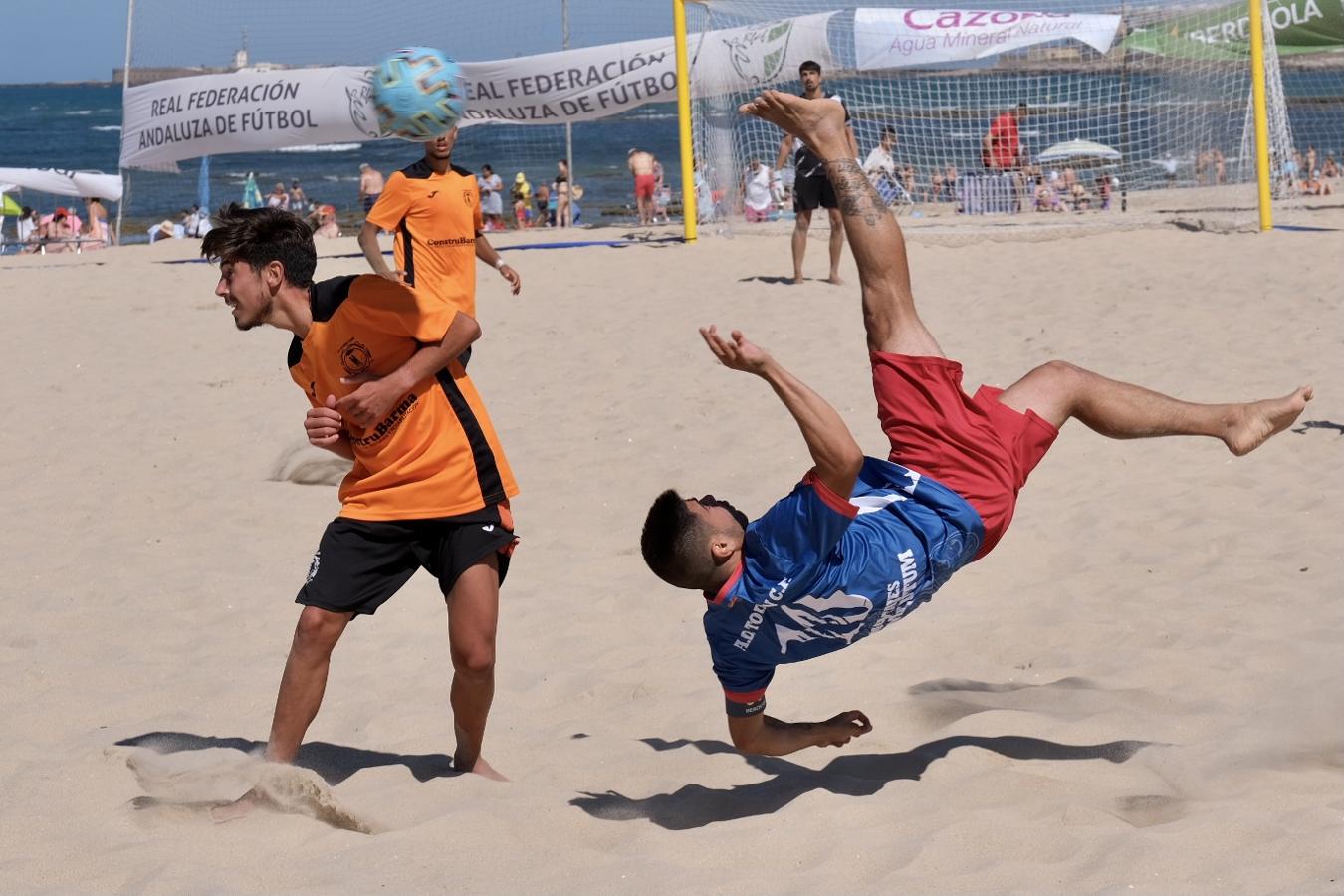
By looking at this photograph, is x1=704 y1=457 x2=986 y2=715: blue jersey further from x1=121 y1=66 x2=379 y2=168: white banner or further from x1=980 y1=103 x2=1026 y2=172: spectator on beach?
x1=121 y1=66 x2=379 y2=168: white banner

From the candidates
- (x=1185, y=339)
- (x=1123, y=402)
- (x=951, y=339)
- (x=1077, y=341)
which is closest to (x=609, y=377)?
(x=951, y=339)

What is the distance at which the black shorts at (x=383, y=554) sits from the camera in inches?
135

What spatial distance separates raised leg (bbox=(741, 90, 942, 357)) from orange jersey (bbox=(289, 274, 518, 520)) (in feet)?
3.65

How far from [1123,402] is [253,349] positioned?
730cm

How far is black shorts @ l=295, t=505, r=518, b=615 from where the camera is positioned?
3420 mm

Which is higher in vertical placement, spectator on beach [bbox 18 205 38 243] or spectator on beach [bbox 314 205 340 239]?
spectator on beach [bbox 18 205 38 243]

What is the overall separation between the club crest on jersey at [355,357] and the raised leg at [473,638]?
0.57 metres

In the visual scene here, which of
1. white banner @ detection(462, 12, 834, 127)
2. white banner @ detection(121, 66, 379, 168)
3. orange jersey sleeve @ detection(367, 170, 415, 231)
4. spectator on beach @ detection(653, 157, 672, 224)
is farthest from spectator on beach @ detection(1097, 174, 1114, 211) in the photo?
orange jersey sleeve @ detection(367, 170, 415, 231)

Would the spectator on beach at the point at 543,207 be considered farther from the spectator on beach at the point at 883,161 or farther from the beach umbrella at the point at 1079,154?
the beach umbrella at the point at 1079,154

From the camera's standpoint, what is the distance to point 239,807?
3.34m

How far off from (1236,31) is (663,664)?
10938mm

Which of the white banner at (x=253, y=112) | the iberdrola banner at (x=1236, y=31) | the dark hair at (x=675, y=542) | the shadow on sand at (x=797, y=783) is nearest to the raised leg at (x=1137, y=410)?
the shadow on sand at (x=797, y=783)

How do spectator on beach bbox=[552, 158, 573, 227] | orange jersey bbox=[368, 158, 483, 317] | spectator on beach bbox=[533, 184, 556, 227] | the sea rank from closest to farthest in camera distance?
orange jersey bbox=[368, 158, 483, 317], the sea, spectator on beach bbox=[552, 158, 573, 227], spectator on beach bbox=[533, 184, 556, 227]

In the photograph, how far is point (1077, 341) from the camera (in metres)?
8.60
